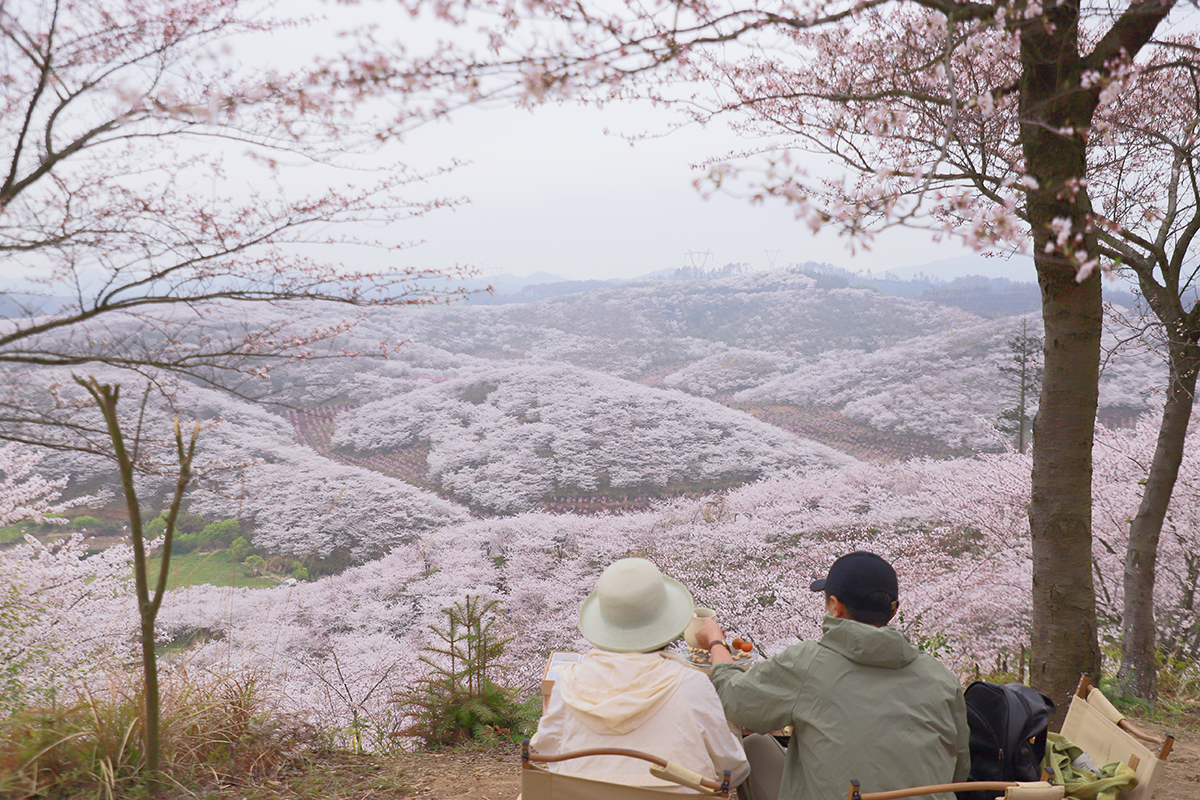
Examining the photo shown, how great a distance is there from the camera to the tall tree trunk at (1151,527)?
3.44 m

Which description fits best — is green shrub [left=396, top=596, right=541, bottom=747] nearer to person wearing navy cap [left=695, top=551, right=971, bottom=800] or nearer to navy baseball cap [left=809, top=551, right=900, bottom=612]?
person wearing navy cap [left=695, top=551, right=971, bottom=800]

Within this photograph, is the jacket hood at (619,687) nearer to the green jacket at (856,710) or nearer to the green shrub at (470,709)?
the green jacket at (856,710)

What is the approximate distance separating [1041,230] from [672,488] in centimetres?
1251

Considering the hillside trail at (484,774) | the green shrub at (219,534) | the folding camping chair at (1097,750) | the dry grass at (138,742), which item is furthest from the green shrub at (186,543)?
the folding camping chair at (1097,750)

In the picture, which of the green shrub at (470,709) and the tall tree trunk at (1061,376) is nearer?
the tall tree trunk at (1061,376)

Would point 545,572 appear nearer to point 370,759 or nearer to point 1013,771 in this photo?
point 370,759

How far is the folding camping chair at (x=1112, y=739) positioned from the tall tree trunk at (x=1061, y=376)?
896 millimetres

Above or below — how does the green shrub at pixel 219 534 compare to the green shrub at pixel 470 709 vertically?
below

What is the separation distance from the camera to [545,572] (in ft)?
32.0

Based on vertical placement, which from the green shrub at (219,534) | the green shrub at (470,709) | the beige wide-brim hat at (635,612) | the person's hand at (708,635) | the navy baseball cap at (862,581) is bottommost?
the green shrub at (219,534)

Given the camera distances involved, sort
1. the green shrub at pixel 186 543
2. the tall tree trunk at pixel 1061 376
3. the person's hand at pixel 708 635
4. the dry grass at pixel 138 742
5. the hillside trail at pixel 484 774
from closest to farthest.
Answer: the person's hand at pixel 708 635 < the dry grass at pixel 138 742 < the tall tree trunk at pixel 1061 376 < the hillside trail at pixel 484 774 < the green shrub at pixel 186 543

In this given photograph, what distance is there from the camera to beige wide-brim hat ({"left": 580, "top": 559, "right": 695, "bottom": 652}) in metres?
1.47

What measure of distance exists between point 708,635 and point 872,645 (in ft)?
1.64

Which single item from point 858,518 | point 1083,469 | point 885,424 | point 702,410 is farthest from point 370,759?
point 885,424
